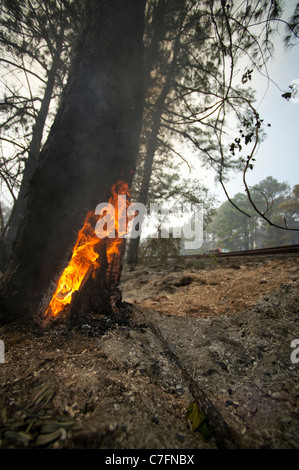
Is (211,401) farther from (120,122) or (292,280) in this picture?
(120,122)

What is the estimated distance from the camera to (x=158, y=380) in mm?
1880

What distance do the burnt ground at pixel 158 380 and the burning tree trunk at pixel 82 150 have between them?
2.16 feet

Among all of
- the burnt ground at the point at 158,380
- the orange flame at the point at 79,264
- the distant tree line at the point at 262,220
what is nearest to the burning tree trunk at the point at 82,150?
the orange flame at the point at 79,264

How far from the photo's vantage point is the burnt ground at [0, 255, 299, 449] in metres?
1.23

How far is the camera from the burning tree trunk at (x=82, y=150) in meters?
2.45

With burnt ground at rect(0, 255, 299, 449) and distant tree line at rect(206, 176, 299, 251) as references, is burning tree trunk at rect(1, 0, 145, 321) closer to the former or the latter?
burnt ground at rect(0, 255, 299, 449)

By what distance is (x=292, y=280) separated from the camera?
11.7 ft

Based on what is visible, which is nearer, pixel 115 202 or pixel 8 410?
pixel 8 410

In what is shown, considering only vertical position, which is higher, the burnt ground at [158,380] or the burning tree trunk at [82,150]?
the burning tree trunk at [82,150]

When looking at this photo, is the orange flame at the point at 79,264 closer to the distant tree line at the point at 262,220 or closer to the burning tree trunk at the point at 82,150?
the burning tree trunk at the point at 82,150

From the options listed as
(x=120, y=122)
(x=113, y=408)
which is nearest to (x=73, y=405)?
(x=113, y=408)

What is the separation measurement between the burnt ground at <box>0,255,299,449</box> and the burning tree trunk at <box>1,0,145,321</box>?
659 millimetres

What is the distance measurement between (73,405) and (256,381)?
162 centimetres

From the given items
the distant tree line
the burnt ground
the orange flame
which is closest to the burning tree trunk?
the orange flame
